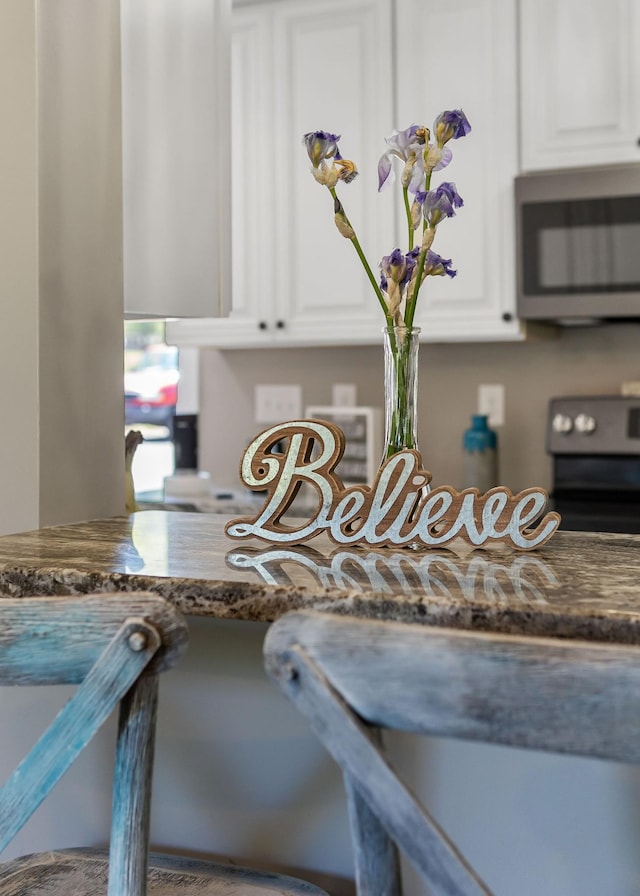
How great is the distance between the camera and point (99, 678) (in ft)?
2.18

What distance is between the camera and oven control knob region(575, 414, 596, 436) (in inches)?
110

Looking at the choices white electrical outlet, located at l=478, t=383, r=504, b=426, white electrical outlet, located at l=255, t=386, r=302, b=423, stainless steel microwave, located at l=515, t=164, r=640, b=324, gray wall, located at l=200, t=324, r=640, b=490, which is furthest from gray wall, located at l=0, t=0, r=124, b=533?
white electrical outlet, located at l=255, t=386, r=302, b=423

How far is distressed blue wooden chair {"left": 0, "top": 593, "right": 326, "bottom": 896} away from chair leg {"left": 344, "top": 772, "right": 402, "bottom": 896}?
0.16m

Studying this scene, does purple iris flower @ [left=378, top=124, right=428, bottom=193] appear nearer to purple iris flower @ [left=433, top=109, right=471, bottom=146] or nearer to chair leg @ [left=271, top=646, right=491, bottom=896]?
purple iris flower @ [left=433, top=109, right=471, bottom=146]

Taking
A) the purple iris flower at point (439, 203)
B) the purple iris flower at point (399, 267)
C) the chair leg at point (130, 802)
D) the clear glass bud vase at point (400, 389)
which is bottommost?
the chair leg at point (130, 802)

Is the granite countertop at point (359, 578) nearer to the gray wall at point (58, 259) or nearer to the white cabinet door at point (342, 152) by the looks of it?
the gray wall at point (58, 259)

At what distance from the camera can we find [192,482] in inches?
123

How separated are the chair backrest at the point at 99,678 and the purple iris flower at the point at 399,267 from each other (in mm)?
544

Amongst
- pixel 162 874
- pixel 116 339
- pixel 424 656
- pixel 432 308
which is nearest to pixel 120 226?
pixel 116 339

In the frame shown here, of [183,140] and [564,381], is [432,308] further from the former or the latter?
[183,140]

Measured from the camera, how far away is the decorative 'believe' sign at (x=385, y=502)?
1000 millimetres

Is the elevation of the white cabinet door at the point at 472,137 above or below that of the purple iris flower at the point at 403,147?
above

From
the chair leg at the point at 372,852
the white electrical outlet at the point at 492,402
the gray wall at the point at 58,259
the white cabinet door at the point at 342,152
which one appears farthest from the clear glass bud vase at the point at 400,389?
the white electrical outlet at the point at 492,402

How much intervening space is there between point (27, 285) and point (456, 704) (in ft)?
2.90
